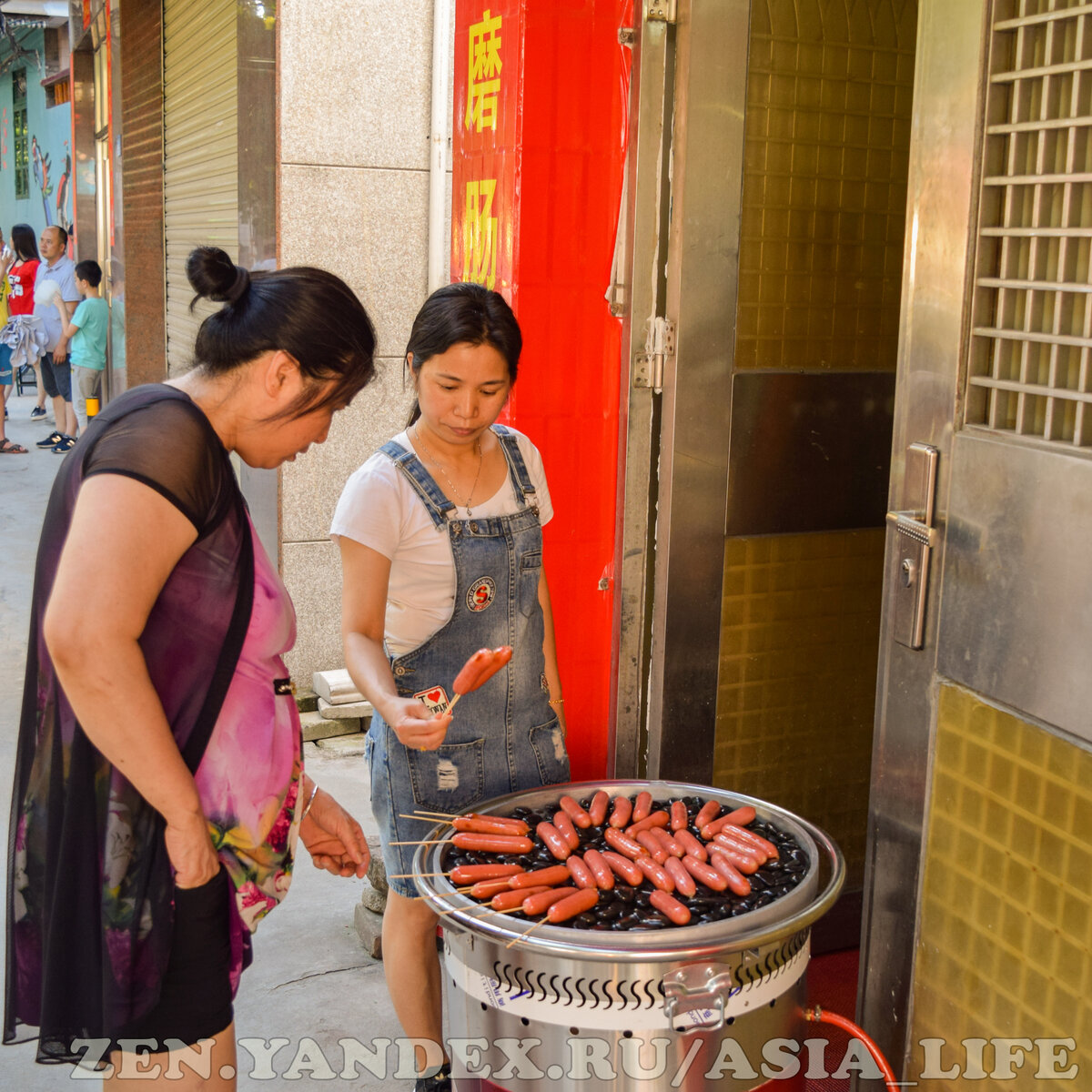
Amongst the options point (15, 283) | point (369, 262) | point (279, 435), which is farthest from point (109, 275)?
point (279, 435)

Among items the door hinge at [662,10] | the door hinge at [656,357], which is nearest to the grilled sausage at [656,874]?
the door hinge at [656,357]

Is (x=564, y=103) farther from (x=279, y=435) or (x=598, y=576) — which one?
(x=279, y=435)

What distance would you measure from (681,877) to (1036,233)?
1.47 m

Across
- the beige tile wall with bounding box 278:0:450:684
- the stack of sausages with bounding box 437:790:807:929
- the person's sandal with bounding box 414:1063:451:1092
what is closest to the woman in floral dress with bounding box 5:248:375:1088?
the stack of sausages with bounding box 437:790:807:929

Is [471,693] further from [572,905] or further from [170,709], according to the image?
[170,709]

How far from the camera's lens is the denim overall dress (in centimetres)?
308

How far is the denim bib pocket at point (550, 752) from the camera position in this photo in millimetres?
3221

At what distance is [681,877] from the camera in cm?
252

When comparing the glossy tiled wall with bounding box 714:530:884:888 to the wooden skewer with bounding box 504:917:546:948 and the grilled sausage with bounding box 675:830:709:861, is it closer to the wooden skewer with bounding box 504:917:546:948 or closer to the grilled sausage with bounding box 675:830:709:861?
the grilled sausage with bounding box 675:830:709:861

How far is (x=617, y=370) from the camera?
3.93 meters


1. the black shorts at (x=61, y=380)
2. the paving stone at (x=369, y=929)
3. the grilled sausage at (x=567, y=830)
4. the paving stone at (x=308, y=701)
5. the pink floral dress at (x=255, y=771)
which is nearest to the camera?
the pink floral dress at (x=255, y=771)

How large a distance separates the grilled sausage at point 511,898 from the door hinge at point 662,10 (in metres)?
2.49

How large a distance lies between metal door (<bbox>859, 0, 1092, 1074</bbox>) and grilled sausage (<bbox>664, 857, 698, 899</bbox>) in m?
0.56

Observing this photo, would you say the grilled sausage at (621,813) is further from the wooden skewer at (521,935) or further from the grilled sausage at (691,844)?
the wooden skewer at (521,935)
